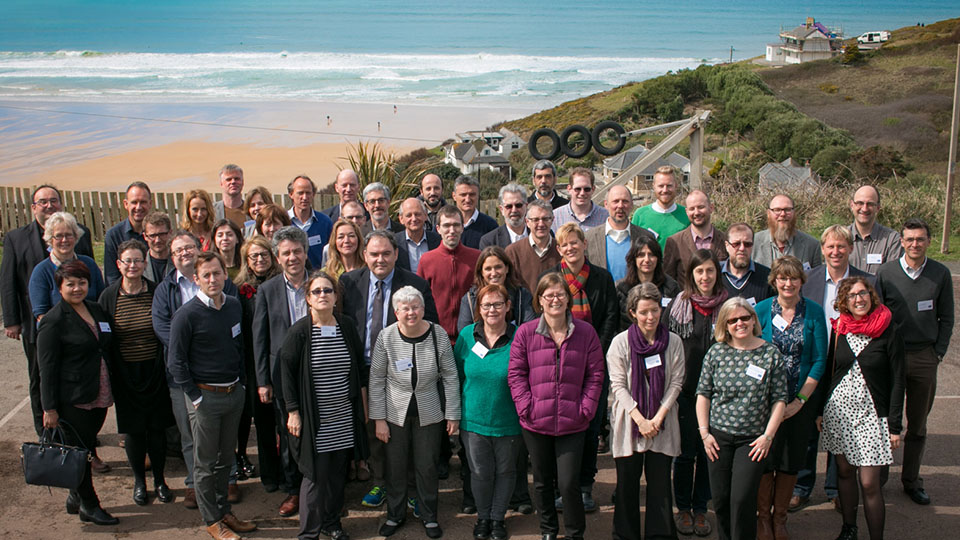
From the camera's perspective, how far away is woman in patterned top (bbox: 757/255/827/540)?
15.8 feet

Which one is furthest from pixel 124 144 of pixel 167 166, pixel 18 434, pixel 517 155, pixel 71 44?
pixel 71 44

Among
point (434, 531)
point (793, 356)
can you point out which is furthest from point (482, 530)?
point (793, 356)

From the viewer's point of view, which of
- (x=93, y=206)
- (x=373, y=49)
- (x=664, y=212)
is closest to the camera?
(x=664, y=212)

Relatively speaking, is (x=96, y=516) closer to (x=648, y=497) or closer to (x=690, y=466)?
(x=648, y=497)

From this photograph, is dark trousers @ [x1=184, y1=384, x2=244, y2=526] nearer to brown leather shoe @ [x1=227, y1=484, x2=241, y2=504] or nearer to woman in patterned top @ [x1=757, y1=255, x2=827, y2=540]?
brown leather shoe @ [x1=227, y1=484, x2=241, y2=504]

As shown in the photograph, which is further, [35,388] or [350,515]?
[35,388]

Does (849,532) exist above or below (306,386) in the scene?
below

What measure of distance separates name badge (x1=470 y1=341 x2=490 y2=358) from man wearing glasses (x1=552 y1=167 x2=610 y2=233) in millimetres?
2002

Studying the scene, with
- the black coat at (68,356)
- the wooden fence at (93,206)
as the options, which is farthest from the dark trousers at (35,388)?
the wooden fence at (93,206)

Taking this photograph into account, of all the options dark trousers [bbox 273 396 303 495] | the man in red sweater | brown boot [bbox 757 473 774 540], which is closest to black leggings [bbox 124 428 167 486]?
dark trousers [bbox 273 396 303 495]

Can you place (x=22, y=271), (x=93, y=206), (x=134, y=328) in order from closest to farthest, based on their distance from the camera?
(x=134, y=328), (x=22, y=271), (x=93, y=206)

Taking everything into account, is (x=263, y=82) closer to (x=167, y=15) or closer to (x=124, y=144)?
(x=124, y=144)

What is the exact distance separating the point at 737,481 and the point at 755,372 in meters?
0.66

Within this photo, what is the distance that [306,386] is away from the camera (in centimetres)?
483
